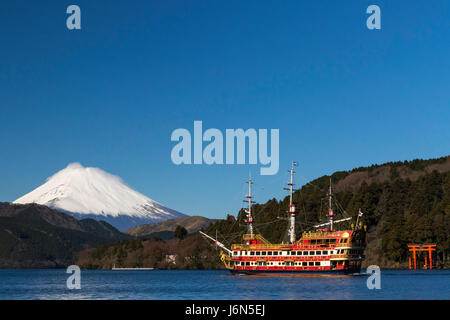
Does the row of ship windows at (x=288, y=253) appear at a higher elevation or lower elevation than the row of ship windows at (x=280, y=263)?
higher

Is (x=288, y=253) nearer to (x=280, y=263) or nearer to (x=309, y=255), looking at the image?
(x=280, y=263)

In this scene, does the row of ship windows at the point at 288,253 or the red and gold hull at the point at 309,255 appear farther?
the row of ship windows at the point at 288,253

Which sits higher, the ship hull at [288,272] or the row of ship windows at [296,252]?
the row of ship windows at [296,252]

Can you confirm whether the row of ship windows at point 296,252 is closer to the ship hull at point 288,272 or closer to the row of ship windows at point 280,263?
the row of ship windows at point 280,263

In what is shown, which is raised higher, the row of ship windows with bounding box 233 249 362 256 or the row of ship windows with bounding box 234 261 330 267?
the row of ship windows with bounding box 233 249 362 256

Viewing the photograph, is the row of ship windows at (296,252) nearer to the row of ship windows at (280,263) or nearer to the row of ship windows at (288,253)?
the row of ship windows at (288,253)

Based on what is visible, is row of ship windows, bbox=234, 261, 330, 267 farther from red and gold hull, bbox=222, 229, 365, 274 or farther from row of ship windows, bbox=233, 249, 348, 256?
row of ship windows, bbox=233, 249, 348, 256

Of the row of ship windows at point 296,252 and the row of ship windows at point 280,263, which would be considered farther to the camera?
the row of ship windows at point 280,263

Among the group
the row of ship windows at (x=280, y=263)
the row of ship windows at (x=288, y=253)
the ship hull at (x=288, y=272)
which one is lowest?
the ship hull at (x=288, y=272)

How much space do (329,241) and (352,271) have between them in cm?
A: 698

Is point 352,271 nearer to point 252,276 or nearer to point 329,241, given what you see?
point 329,241

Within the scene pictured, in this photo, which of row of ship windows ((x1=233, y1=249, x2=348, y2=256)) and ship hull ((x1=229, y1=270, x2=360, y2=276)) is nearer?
row of ship windows ((x1=233, y1=249, x2=348, y2=256))

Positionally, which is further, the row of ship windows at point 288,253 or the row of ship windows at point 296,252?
the row of ship windows at point 288,253
